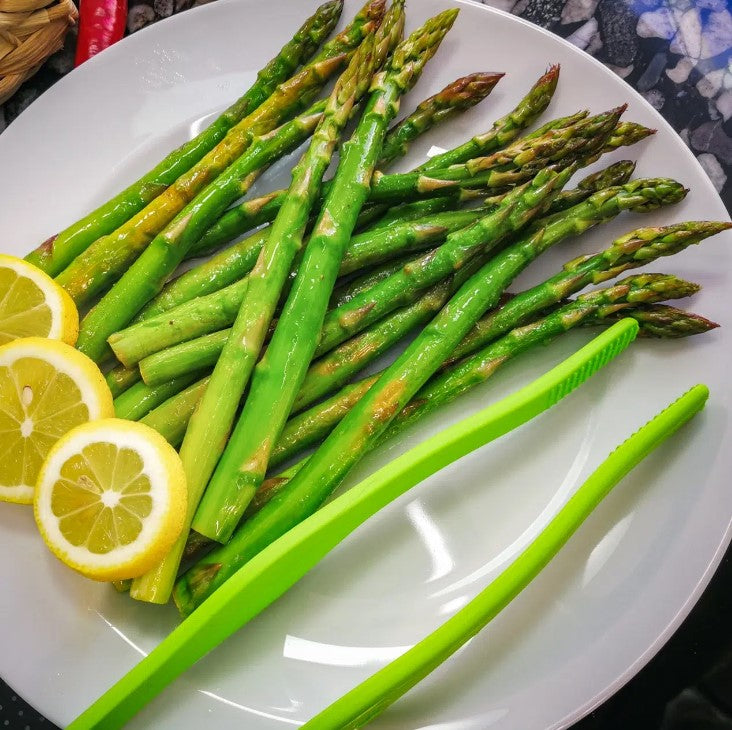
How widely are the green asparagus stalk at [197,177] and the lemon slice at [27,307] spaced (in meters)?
0.15

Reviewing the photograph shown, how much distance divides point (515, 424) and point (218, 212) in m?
1.25

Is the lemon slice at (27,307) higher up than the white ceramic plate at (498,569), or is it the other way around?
the lemon slice at (27,307)

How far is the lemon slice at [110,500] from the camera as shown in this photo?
6.60 feet

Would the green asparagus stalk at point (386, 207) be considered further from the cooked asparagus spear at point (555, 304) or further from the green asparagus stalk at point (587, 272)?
the cooked asparagus spear at point (555, 304)

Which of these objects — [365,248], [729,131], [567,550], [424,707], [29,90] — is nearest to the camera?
[424,707]

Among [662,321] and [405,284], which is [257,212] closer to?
[405,284]

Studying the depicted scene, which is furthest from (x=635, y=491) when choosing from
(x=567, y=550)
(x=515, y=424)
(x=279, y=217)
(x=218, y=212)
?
(x=218, y=212)

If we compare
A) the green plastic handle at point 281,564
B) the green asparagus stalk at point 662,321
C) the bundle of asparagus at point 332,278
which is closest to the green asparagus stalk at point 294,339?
the bundle of asparagus at point 332,278

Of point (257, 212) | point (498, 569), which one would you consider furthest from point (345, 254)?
point (498, 569)

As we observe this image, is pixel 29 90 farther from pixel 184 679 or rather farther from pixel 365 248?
pixel 184 679

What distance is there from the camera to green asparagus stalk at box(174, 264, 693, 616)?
85.4 inches

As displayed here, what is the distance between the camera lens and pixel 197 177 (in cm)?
252

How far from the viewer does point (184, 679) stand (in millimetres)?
2184

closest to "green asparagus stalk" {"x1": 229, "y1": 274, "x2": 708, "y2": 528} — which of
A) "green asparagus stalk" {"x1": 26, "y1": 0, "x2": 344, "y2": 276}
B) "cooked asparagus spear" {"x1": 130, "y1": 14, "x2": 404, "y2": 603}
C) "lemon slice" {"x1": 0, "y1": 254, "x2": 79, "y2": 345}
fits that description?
"cooked asparagus spear" {"x1": 130, "y1": 14, "x2": 404, "y2": 603}
